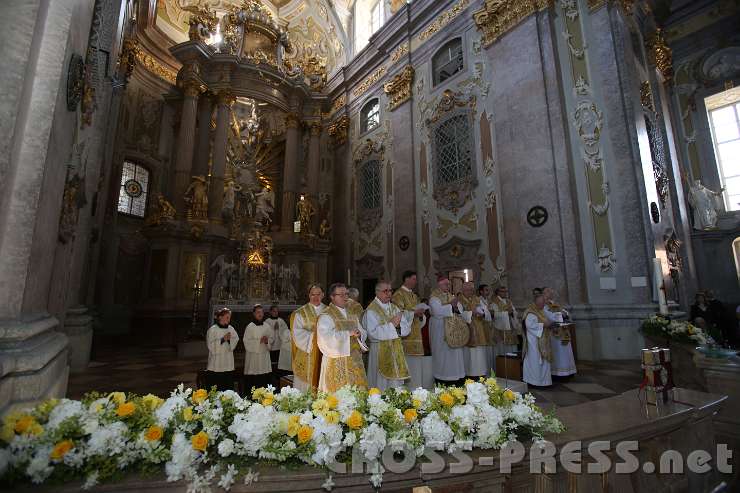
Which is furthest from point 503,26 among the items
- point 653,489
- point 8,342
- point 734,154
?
point 8,342

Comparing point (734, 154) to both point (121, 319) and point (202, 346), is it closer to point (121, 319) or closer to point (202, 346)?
point (202, 346)

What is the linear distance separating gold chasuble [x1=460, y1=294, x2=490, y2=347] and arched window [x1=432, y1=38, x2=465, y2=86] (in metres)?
8.27

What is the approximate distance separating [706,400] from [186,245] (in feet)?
44.2

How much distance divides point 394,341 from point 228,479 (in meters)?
3.34

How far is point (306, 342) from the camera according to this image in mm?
4297

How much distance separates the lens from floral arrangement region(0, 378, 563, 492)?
1.56 meters

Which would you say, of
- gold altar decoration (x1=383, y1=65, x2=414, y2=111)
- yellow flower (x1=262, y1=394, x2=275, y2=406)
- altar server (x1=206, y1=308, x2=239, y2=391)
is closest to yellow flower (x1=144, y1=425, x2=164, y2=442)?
yellow flower (x1=262, y1=394, x2=275, y2=406)

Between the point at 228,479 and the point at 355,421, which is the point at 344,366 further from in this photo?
the point at 228,479

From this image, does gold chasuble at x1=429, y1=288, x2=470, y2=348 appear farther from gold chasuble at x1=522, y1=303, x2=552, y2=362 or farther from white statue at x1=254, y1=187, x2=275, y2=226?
white statue at x1=254, y1=187, x2=275, y2=226

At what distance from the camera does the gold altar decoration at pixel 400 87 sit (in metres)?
13.1

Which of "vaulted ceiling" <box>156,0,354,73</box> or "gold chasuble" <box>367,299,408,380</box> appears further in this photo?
"vaulted ceiling" <box>156,0,354,73</box>

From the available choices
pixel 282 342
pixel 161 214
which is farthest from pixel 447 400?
Result: pixel 161 214

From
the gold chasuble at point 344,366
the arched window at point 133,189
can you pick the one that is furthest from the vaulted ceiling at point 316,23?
the gold chasuble at point 344,366

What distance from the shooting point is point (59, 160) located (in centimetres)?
304
